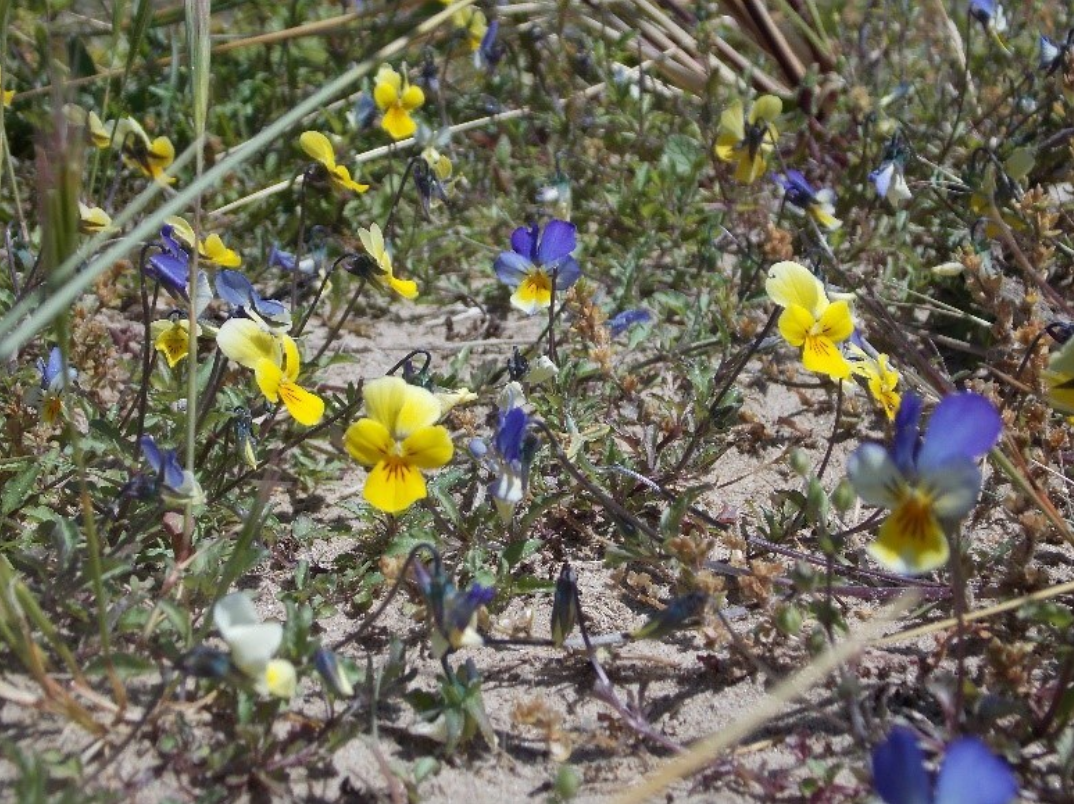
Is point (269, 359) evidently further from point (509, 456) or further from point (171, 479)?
point (509, 456)

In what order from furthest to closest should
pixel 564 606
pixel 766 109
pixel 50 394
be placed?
pixel 766 109
pixel 50 394
pixel 564 606

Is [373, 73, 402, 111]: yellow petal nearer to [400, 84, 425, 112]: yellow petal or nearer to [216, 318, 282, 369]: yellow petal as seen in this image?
[400, 84, 425, 112]: yellow petal

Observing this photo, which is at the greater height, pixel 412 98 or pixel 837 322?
pixel 412 98

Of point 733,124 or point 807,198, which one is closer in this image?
point 807,198

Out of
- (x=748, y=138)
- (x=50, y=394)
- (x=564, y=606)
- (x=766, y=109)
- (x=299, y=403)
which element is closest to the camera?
(x=564, y=606)

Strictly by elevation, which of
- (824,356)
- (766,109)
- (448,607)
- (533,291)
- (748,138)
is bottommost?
(448,607)

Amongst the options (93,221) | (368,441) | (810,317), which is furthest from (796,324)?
(93,221)

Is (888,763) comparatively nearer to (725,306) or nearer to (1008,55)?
(725,306)

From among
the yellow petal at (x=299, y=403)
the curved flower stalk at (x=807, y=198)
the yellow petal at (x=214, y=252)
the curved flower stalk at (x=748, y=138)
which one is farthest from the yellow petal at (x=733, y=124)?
the yellow petal at (x=299, y=403)
